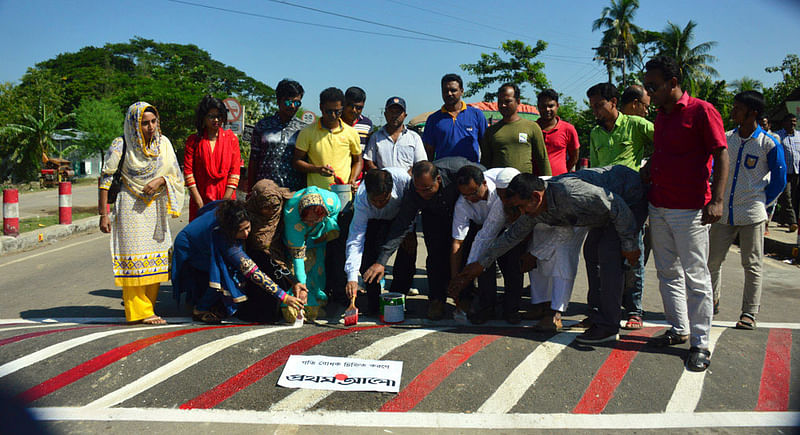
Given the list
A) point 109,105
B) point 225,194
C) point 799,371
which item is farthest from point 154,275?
point 109,105

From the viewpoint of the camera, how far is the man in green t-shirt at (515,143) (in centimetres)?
538

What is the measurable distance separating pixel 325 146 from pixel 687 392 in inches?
139

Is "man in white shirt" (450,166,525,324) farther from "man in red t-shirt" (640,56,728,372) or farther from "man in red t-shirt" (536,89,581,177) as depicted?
"man in red t-shirt" (536,89,581,177)

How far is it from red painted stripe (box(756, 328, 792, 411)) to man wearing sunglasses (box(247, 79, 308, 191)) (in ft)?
13.4

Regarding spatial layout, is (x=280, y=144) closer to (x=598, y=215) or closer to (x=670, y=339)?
(x=598, y=215)

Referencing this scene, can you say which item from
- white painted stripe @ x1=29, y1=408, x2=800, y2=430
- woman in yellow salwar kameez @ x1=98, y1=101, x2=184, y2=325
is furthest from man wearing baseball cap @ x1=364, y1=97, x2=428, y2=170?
white painted stripe @ x1=29, y1=408, x2=800, y2=430

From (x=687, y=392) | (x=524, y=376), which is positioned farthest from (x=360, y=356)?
(x=687, y=392)

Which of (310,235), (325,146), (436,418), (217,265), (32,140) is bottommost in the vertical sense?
(436,418)

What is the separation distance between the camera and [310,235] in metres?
4.55

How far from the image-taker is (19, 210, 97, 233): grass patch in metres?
9.88

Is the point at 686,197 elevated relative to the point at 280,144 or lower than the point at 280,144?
lower

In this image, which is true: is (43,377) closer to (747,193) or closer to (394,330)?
(394,330)

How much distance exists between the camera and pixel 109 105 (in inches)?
1399

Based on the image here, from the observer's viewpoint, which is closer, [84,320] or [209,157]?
[84,320]
